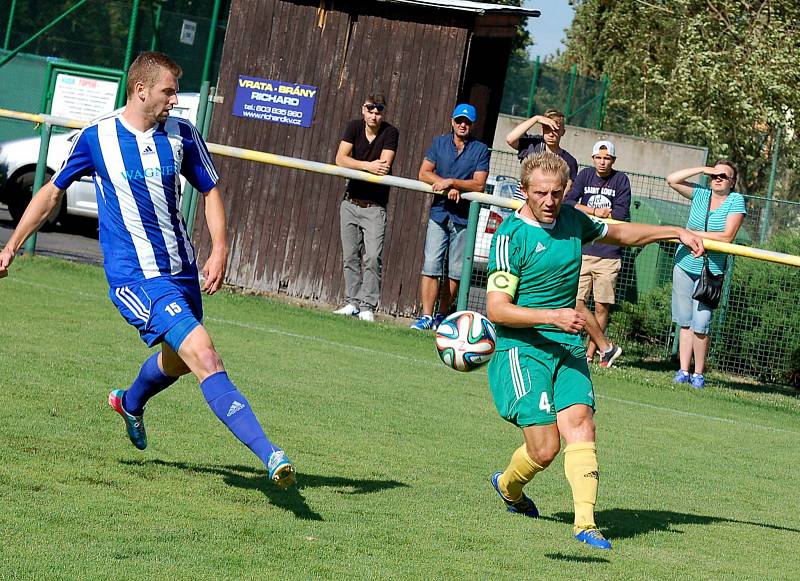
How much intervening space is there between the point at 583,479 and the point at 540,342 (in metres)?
0.71

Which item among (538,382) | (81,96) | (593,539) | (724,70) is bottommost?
(593,539)

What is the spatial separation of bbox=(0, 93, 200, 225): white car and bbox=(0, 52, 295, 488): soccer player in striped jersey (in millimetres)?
11286

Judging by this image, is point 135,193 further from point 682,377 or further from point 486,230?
point 486,230

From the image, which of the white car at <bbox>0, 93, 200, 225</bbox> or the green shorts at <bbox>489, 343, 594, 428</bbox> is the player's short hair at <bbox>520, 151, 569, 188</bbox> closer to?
the green shorts at <bbox>489, 343, 594, 428</bbox>

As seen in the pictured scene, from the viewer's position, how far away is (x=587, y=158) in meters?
26.1

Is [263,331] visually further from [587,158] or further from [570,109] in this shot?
[570,109]

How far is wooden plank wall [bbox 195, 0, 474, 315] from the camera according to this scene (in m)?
14.4

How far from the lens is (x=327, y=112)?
14594mm

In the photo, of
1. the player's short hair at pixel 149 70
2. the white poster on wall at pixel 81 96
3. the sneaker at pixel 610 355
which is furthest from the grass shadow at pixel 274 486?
the white poster on wall at pixel 81 96

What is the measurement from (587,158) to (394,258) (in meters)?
12.6

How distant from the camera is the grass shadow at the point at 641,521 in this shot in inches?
246

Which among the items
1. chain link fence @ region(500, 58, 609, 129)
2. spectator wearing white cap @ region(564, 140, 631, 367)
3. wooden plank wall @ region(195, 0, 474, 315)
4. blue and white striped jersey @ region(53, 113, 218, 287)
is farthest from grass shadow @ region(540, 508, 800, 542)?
chain link fence @ region(500, 58, 609, 129)

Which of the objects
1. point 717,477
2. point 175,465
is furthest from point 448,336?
point 717,477

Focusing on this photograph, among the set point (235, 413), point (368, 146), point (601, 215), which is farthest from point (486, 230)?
point (235, 413)
